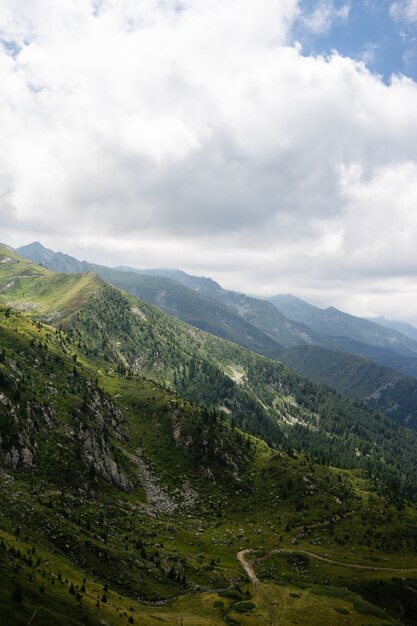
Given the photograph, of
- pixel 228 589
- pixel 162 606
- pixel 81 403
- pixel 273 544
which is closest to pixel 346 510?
pixel 273 544

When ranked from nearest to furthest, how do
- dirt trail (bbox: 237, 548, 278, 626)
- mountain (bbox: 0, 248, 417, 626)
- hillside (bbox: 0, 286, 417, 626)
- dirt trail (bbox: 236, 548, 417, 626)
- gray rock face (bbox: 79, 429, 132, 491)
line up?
hillside (bbox: 0, 286, 417, 626)
mountain (bbox: 0, 248, 417, 626)
dirt trail (bbox: 237, 548, 278, 626)
dirt trail (bbox: 236, 548, 417, 626)
gray rock face (bbox: 79, 429, 132, 491)

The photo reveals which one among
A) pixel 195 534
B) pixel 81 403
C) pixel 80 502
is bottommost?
pixel 195 534

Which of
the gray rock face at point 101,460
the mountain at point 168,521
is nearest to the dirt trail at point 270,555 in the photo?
the mountain at point 168,521

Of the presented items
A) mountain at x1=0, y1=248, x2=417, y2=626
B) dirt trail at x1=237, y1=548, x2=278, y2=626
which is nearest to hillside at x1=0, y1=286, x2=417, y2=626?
mountain at x1=0, y1=248, x2=417, y2=626

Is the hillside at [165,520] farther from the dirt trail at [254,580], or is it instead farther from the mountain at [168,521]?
the dirt trail at [254,580]

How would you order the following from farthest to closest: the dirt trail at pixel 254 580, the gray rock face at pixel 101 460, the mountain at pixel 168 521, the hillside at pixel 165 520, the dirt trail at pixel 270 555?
the gray rock face at pixel 101 460 < the dirt trail at pixel 270 555 < the dirt trail at pixel 254 580 < the mountain at pixel 168 521 < the hillside at pixel 165 520

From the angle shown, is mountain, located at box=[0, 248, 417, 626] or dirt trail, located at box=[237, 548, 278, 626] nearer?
mountain, located at box=[0, 248, 417, 626]

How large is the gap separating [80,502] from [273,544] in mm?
57202

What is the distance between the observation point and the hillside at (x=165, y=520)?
6656cm

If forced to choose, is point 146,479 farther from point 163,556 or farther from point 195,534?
point 163,556

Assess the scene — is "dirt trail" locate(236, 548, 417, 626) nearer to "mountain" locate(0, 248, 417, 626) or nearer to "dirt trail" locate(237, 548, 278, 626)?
"dirt trail" locate(237, 548, 278, 626)

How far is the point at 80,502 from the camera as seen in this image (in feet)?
341

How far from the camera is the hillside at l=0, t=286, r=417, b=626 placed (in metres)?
66.6

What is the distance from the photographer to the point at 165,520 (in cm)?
12288
